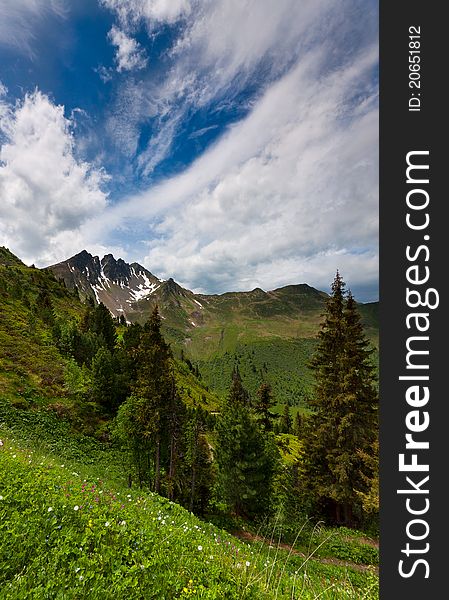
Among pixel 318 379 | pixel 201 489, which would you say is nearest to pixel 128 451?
pixel 201 489

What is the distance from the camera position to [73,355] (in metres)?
36.6

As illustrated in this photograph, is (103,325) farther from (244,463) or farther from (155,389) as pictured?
(244,463)

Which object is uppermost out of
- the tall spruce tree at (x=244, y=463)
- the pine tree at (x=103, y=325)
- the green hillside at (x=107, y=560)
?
the pine tree at (x=103, y=325)

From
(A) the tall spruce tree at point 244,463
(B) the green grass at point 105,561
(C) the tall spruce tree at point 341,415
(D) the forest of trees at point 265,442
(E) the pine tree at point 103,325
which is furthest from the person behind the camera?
(E) the pine tree at point 103,325

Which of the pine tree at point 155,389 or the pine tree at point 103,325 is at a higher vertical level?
the pine tree at point 103,325

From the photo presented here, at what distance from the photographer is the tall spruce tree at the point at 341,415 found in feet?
52.2

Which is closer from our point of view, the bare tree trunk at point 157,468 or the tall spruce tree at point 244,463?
the bare tree trunk at point 157,468

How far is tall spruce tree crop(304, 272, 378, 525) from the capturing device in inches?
626

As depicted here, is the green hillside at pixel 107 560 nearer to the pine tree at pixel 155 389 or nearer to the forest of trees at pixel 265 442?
the forest of trees at pixel 265 442

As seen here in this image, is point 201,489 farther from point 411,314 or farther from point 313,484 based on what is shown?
point 411,314

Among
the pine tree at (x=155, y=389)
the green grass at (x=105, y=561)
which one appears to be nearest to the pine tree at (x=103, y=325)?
the pine tree at (x=155, y=389)

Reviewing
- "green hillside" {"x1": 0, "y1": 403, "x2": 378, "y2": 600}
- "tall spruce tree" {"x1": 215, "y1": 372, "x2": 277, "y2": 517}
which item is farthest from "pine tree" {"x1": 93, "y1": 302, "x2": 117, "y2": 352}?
"green hillside" {"x1": 0, "y1": 403, "x2": 378, "y2": 600}

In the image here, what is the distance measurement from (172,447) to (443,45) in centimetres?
2125

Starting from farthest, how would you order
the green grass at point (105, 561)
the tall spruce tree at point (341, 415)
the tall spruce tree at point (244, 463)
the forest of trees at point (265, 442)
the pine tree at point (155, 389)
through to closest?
the tall spruce tree at point (244, 463) → the pine tree at point (155, 389) → the forest of trees at point (265, 442) → the tall spruce tree at point (341, 415) → the green grass at point (105, 561)
